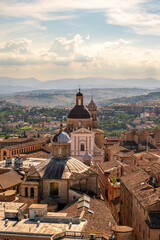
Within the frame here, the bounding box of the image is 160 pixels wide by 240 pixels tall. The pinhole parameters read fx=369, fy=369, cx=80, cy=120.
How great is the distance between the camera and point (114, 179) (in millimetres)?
48125

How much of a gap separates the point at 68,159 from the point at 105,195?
1022cm

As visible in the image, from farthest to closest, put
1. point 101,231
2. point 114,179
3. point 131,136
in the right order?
point 131,136, point 114,179, point 101,231

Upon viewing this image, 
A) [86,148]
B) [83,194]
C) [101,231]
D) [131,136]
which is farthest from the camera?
[131,136]

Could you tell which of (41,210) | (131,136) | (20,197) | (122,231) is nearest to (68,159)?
(20,197)

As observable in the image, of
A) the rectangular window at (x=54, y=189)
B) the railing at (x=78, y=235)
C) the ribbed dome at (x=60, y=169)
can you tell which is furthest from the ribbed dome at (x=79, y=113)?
the railing at (x=78, y=235)

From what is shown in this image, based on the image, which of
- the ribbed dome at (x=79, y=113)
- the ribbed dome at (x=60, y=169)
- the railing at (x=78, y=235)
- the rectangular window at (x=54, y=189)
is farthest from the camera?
the ribbed dome at (x=79, y=113)

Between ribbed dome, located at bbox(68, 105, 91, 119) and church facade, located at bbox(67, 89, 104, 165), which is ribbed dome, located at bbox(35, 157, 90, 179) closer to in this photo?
church facade, located at bbox(67, 89, 104, 165)

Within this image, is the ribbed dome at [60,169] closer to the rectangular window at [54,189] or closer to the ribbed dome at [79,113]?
the rectangular window at [54,189]

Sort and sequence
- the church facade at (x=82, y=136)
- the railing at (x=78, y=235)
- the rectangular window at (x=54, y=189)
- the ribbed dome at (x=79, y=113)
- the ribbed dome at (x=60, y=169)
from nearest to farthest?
the railing at (x=78, y=235)
the rectangular window at (x=54, y=189)
the ribbed dome at (x=60, y=169)
the church facade at (x=82, y=136)
the ribbed dome at (x=79, y=113)

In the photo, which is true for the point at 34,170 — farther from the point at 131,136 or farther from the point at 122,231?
the point at 131,136

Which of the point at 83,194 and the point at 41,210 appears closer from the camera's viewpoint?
the point at 41,210

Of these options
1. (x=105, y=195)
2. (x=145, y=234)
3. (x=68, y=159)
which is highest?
(x=68, y=159)

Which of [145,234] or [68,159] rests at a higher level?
[68,159]

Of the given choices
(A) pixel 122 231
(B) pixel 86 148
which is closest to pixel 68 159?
(A) pixel 122 231
